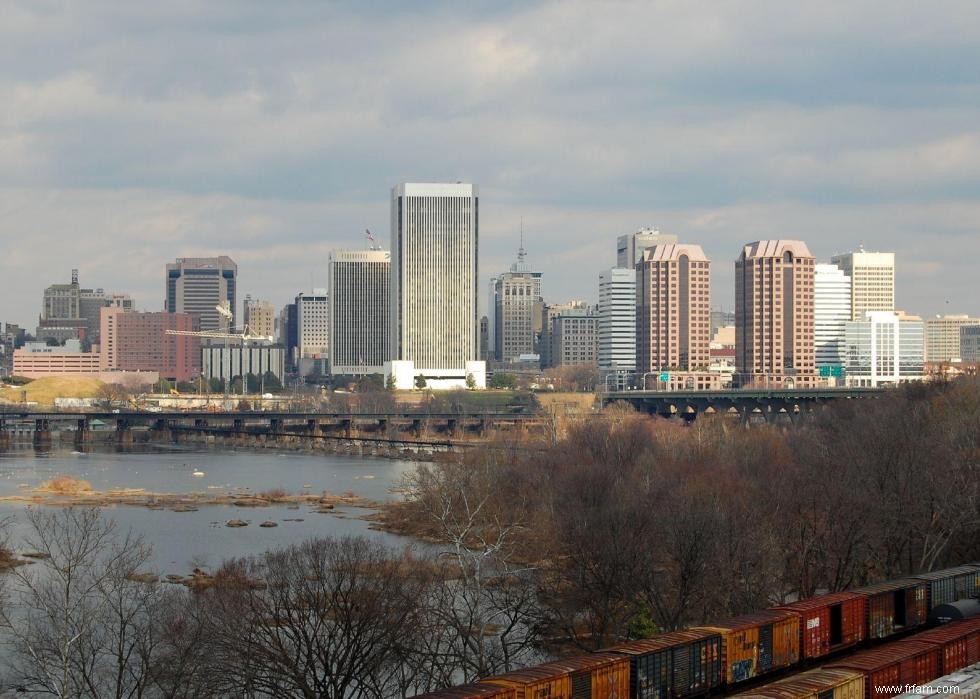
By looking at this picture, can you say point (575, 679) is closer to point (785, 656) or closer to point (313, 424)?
point (785, 656)

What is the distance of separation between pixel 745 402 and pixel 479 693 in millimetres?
134892

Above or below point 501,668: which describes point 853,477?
above

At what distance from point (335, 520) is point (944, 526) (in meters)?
35.1

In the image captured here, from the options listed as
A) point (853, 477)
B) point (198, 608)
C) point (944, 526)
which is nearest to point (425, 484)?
point (853, 477)

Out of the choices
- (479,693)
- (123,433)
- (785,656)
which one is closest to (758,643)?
(785,656)

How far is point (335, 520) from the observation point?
71938 millimetres

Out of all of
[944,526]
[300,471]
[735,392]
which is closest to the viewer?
[944,526]

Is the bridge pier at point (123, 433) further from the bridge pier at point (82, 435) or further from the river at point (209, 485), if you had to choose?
the river at point (209, 485)

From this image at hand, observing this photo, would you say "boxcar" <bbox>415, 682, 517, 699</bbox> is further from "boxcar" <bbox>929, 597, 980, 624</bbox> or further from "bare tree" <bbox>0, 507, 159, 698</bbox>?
"boxcar" <bbox>929, 597, 980, 624</bbox>

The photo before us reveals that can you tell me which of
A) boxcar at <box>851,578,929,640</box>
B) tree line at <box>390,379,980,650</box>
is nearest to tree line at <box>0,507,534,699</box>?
tree line at <box>390,379,980,650</box>

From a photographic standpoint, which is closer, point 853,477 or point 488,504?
point 853,477

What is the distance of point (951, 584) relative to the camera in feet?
124

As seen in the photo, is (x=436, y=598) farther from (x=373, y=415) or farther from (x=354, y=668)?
(x=373, y=415)

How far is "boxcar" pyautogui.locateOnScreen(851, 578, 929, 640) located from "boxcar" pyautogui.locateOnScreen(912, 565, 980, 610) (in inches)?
19.2
